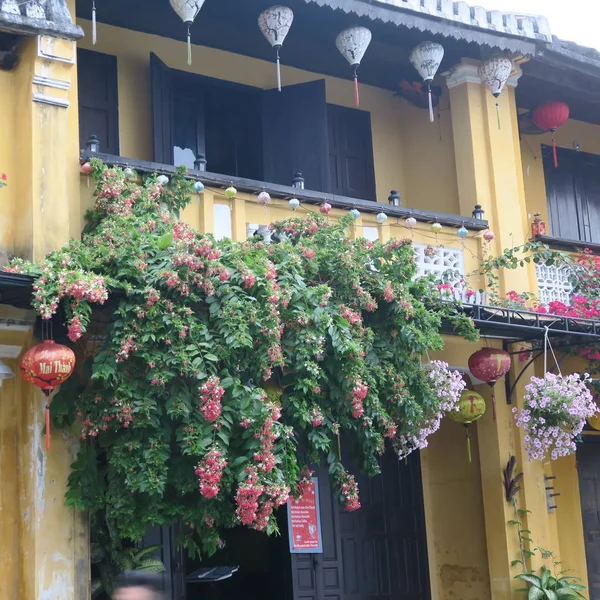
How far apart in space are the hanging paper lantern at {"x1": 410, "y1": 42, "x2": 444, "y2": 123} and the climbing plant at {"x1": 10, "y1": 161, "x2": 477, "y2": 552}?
10.5ft

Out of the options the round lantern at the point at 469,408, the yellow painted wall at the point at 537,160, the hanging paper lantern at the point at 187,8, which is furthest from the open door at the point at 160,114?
the yellow painted wall at the point at 537,160

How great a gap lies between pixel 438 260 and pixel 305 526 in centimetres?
321

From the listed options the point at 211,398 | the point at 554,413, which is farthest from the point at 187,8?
the point at 554,413

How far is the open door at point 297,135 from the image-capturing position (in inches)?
467

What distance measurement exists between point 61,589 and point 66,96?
403 centimetres

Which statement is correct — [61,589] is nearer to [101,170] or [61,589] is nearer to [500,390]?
[101,170]

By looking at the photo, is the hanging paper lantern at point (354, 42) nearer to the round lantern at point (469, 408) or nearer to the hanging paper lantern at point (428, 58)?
the hanging paper lantern at point (428, 58)

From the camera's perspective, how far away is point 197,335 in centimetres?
820

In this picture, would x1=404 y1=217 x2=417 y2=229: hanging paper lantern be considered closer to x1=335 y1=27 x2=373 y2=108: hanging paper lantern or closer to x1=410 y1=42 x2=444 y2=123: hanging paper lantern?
x1=410 y1=42 x2=444 y2=123: hanging paper lantern

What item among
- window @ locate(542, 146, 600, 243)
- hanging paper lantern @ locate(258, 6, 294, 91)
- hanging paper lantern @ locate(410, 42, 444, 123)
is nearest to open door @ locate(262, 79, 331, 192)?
hanging paper lantern @ locate(410, 42, 444, 123)

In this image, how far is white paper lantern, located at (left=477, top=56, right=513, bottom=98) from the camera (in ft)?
39.0

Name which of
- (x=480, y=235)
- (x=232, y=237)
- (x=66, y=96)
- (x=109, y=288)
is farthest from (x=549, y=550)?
(x=66, y=96)

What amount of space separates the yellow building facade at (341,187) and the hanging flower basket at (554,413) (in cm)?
65

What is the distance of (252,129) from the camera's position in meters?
12.4
